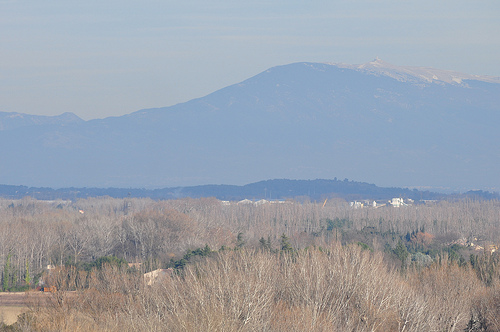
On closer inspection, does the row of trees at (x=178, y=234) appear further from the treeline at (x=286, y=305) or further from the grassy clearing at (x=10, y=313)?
the treeline at (x=286, y=305)

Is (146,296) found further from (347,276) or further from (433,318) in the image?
(433,318)

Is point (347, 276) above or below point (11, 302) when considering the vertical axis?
above

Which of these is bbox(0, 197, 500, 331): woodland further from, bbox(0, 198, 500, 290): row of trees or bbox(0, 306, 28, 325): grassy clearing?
bbox(0, 306, 28, 325): grassy clearing

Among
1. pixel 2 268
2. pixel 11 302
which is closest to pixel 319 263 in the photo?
pixel 11 302

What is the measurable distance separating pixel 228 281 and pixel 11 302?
20310mm

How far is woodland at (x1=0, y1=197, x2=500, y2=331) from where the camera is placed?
2680 centimetres

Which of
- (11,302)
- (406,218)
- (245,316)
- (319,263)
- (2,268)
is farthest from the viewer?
(406,218)

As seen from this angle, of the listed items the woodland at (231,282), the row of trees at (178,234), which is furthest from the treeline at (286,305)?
the row of trees at (178,234)

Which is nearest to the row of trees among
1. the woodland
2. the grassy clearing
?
the woodland

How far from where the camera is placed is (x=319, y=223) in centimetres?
10688

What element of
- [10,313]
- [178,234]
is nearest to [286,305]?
[10,313]

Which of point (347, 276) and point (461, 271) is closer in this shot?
point (347, 276)

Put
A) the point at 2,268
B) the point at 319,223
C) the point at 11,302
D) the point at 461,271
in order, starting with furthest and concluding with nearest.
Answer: the point at 319,223 → the point at 2,268 → the point at 11,302 → the point at 461,271

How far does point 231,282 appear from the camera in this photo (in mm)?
31938
